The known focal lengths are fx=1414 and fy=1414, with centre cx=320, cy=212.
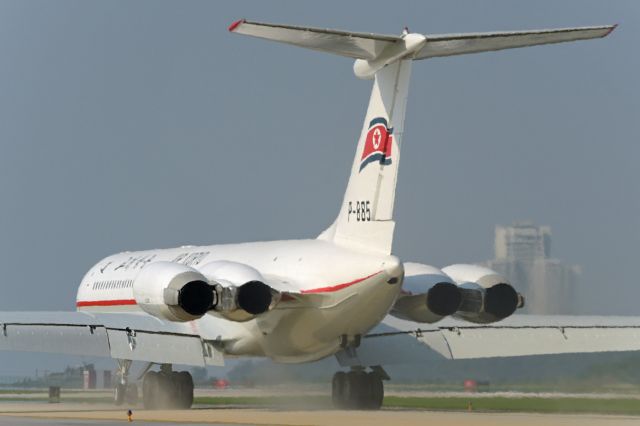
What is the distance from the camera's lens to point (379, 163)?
26.2m

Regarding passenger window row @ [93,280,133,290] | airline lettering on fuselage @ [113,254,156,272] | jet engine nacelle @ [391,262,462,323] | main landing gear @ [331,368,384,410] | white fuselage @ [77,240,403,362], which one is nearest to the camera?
white fuselage @ [77,240,403,362]

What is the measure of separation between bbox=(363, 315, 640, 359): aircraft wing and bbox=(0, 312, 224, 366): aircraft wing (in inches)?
159

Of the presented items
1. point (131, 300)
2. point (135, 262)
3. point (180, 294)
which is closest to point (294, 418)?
point (180, 294)

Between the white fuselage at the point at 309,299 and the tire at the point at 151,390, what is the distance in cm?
165

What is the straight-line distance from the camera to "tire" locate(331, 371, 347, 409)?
102ft

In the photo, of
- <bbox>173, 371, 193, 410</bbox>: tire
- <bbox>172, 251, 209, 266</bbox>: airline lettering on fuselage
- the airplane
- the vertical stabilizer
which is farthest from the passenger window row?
the vertical stabilizer

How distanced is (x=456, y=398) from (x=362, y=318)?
9505 millimetres

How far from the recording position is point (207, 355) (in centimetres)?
3083

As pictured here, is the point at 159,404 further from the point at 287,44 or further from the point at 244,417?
the point at 287,44

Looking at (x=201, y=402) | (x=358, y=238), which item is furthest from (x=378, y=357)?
(x=201, y=402)

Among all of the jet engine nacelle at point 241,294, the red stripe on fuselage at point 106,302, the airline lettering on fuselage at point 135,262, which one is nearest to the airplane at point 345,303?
the jet engine nacelle at point 241,294

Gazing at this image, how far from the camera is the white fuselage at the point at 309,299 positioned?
26188 mm

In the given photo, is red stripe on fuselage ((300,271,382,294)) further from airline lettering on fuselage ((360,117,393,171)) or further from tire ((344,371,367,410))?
tire ((344,371,367,410))

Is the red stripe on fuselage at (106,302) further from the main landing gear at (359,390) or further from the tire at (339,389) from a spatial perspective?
the main landing gear at (359,390)
